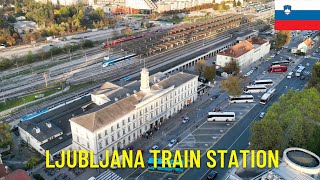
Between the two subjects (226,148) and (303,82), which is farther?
(303,82)

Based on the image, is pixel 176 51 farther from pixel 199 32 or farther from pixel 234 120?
pixel 234 120

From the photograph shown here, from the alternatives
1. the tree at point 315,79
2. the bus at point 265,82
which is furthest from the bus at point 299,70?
the tree at point 315,79

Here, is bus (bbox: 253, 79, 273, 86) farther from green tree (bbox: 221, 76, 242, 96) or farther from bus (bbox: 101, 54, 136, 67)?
bus (bbox: 101, 54, 136, 67)

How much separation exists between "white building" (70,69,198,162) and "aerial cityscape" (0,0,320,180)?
0.60 feet

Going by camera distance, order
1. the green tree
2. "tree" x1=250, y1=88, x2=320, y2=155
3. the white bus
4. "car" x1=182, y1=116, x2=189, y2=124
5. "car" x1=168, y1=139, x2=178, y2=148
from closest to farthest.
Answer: "tree" x1=250, y1=88, x2=320, y2=155 → "car" x1=168, y1=139, x2=178, y2=148 → "car" x1=182, y1=116, x2=189, y2=124 → the green tree → the white bus

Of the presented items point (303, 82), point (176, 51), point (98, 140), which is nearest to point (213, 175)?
point (98, 140)

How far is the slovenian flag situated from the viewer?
4259 centimetres

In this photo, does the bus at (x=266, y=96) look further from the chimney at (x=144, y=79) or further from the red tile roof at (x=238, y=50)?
the chimney at (x=144, y=79)

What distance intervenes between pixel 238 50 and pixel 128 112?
147ft

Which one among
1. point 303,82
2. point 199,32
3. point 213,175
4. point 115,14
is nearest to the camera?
point 213,175


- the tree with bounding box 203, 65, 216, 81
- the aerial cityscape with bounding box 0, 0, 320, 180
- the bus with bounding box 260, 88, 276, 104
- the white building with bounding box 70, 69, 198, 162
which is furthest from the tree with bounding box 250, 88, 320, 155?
the tree with bounding box 203, 65, 216, 81

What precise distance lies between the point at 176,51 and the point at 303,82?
37506 mm

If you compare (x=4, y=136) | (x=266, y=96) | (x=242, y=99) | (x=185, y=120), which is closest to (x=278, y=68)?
(x=266, y=96)

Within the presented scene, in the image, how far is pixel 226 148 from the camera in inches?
1821
